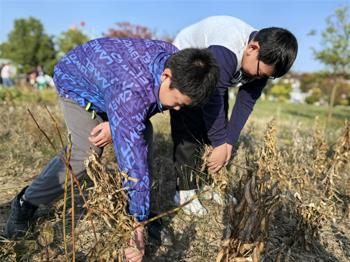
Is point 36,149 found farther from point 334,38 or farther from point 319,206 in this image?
point 334,38

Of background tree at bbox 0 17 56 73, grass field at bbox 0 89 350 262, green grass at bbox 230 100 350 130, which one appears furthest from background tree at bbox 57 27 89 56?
grass field at bbox 0 89 350 262

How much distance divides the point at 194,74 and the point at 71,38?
30.0 m

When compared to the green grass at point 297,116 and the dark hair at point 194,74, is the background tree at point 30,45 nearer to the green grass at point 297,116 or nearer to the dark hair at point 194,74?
the green grass at point 297,116

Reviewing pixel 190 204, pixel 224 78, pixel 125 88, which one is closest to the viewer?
pixel 125 88

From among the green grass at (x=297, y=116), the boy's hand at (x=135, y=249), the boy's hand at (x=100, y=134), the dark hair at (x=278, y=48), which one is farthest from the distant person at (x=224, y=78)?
the green grass at (x=297, y=116)

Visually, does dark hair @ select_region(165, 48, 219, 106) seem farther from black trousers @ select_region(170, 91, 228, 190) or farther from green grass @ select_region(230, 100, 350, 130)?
green grass @ select_region(230, 100, 350, 130)

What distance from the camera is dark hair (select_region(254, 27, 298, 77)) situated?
1992mm

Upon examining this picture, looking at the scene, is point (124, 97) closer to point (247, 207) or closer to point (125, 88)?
point (125, 88)

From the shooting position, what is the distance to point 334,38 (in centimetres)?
1020

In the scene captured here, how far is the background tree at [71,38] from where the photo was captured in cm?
2872

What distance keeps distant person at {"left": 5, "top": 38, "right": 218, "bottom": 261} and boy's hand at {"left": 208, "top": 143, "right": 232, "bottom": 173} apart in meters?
0.40

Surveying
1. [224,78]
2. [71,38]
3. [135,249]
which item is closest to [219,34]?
[224,78]

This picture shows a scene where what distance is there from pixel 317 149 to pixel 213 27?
1.57 meters

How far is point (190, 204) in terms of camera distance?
8.34 ft
